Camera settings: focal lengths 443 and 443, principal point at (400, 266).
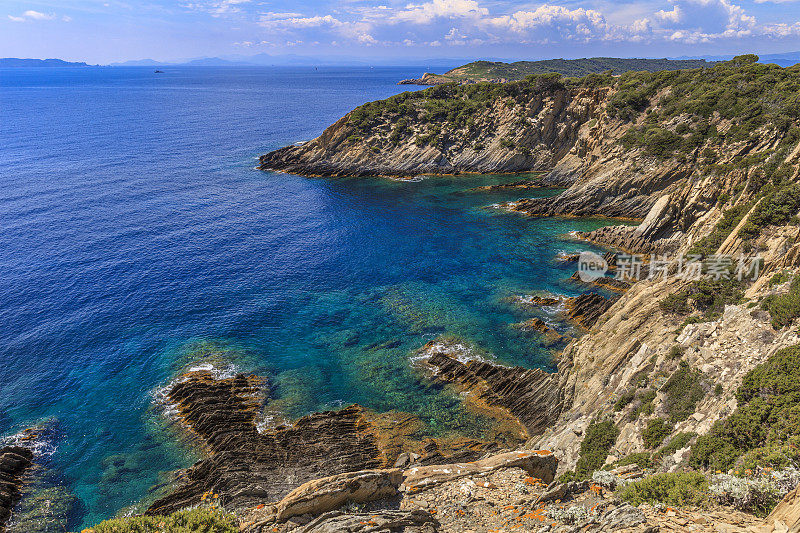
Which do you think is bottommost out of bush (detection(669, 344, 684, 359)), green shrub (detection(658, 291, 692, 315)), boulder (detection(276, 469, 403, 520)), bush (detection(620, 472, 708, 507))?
boulder (detection(276, 469, 403, 520))

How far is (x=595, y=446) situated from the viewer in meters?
24.3

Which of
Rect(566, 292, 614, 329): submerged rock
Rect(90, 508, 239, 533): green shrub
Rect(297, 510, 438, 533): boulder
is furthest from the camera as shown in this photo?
Rect(566, 292, 614, 329): submerged rock

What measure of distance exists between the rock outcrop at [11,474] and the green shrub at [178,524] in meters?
19.8

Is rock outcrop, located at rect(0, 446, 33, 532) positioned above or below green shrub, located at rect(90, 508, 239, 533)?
below

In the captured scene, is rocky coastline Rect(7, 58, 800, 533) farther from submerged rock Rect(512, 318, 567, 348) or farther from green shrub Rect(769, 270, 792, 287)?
submerged rock Rect(512, 318, 567, 348)

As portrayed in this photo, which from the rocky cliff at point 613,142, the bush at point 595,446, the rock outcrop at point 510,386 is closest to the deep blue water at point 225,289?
the rock outcrop at point 510,386

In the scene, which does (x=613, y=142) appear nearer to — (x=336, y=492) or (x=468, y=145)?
(x=468, y=145)

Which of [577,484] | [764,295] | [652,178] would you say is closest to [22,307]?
[577,484]

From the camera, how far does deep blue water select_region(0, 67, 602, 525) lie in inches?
1494

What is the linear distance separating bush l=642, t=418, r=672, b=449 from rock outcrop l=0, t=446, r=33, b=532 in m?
38.6

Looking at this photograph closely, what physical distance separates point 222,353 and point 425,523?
3269 centimetres

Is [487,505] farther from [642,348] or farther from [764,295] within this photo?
[764,295]

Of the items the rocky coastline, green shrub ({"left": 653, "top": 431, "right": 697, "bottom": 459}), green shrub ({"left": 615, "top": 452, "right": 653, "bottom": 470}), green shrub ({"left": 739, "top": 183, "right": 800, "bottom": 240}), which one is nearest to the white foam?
the rocky coastline

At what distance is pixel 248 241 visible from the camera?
70938mm
